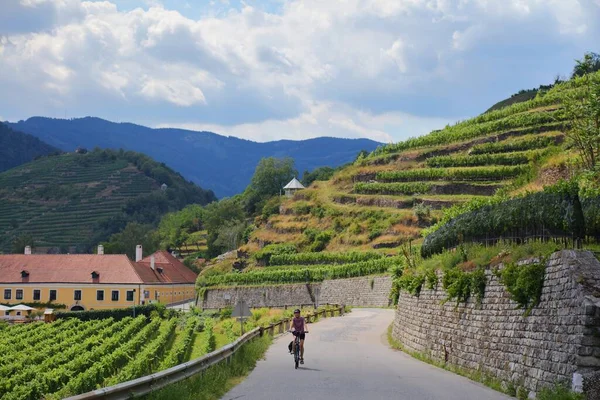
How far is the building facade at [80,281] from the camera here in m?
92.1

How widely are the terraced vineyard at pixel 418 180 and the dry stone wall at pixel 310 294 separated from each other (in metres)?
6.79

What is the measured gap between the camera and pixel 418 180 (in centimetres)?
8781

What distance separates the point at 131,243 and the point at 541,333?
13064 centimetres

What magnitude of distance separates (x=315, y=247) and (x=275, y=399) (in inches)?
2858

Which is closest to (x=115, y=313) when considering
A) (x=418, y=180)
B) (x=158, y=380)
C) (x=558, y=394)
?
(x=418, y=180)

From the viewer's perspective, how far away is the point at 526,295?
16.1 m

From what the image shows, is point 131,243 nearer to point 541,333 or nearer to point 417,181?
point 417,181

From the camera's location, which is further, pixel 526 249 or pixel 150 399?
pixel 526 249

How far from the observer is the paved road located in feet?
50.8

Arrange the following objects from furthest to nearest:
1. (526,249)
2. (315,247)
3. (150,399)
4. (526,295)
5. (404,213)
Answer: (315,247) < (404,213) < (526,249) < (526,295) < (150,399)

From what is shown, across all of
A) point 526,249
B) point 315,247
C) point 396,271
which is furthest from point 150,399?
point 315,247

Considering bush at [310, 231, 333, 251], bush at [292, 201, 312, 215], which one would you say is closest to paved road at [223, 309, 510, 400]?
bush at [310, 231, 333, 251]

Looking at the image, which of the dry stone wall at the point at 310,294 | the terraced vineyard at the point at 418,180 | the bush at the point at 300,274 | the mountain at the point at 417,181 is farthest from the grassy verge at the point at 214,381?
the mountain at the point at 417,181

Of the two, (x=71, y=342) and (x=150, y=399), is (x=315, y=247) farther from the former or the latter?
(x=150, y=399)
